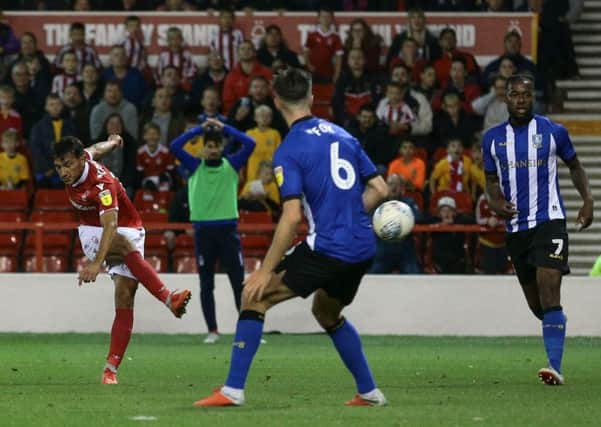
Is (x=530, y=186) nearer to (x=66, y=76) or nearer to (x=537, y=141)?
(x=537, y=141)

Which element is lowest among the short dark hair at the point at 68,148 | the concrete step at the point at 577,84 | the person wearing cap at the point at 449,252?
the person wearing cap at the point at 449,252

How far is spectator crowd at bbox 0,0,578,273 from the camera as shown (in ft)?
62.5

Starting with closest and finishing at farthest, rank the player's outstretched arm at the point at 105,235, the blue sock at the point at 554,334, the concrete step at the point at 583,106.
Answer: the player's outstretched arm at the point at 105,235, the blue sock at the point at 554,334, the concrete step at the point at 583,106

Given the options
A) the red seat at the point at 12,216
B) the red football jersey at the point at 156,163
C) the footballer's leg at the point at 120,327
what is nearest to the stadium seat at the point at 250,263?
the red football jersey at the point at 156,163

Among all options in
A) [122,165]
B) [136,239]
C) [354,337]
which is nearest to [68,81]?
[122,165]

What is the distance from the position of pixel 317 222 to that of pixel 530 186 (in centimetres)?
282

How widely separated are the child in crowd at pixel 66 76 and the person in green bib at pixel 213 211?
203 inches

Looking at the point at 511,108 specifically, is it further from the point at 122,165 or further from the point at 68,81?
the point at 68,81

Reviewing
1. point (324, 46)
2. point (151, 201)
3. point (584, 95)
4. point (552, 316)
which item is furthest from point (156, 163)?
point (552, 316)

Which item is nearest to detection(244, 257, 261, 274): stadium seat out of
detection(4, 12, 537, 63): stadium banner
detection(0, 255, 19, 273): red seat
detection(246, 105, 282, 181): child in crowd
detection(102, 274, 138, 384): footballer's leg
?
detection(246, 105, 282, 181): child in crowd

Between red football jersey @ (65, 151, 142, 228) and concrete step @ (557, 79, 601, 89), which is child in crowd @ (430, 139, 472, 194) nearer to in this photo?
concrete step @ (557, 79, 601, 89)

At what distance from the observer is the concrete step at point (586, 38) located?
23281mm

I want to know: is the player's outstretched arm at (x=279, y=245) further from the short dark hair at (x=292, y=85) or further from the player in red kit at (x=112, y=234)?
the player in red kit at (x=112, y=234)

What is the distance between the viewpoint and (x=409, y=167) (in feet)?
62.6
